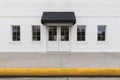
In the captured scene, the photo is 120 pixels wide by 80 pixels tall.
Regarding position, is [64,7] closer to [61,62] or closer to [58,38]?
[58,38]

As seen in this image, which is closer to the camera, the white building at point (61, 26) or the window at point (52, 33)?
the white building at point (61, 26)

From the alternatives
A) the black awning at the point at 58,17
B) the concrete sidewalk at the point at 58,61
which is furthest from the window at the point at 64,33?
the concrete sidewalk at the point at 58,61

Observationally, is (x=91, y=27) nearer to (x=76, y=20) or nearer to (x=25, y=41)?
(x=76, y=20)

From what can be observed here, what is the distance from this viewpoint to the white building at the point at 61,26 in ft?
52.9

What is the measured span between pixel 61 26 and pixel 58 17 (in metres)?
1.17

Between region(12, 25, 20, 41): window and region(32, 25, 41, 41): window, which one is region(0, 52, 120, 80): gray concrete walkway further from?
region(12, 25, 20, 41): window

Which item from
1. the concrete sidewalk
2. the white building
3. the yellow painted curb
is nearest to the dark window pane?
the white building

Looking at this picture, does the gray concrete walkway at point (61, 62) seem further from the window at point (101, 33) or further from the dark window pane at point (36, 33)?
the window at point (101, 33)

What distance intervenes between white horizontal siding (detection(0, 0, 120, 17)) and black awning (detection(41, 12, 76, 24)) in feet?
1.95

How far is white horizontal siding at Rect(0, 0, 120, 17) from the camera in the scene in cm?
1610

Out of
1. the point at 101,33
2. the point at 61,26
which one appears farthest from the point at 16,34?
the point at 101,33

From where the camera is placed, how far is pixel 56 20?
15094mm

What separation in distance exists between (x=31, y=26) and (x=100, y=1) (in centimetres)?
618

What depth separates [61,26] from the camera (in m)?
16.2
